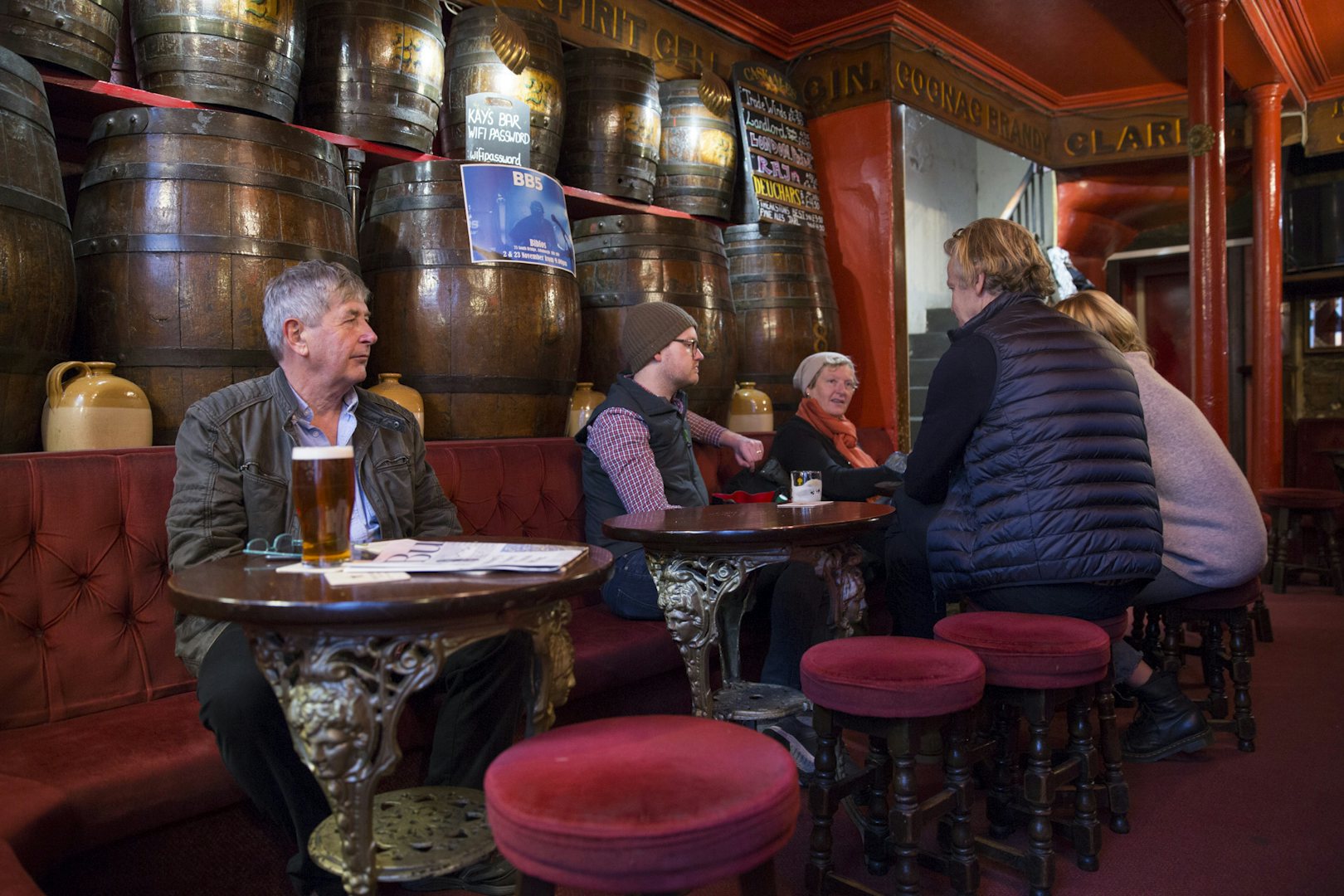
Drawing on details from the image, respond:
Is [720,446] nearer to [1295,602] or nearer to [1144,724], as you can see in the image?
[1144,724]

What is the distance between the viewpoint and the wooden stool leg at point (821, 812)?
74.9 inches

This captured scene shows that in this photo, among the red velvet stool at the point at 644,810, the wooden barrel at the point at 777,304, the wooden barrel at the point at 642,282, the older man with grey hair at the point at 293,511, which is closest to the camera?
the red velvet stool at the point at 644,810

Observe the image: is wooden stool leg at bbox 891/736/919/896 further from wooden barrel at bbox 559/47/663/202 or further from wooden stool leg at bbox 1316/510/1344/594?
wooden stool leg at bbox 1316/510/1344/594

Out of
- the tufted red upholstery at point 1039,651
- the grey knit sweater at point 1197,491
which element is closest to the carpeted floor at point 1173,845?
the tufted red upholstery at point 1039,651

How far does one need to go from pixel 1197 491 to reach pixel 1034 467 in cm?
86

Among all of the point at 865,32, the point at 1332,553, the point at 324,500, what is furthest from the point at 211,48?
the point at 1332,553

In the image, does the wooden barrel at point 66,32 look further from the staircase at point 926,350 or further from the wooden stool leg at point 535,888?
the staircase at point 926,350

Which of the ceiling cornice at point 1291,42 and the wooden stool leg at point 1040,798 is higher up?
the ceiling cornice at point 1291,42

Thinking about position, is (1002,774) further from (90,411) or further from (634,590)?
(90,411)

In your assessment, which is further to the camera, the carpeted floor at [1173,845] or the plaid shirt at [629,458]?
the plaid shirt at [629,458]

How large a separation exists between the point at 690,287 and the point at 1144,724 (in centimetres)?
221

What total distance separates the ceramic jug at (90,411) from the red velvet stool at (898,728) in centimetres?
166

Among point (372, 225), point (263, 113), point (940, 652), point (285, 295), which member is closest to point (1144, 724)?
point (940, 652)

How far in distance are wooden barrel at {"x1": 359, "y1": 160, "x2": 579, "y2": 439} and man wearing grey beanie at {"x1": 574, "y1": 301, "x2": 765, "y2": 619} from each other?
0.38m
